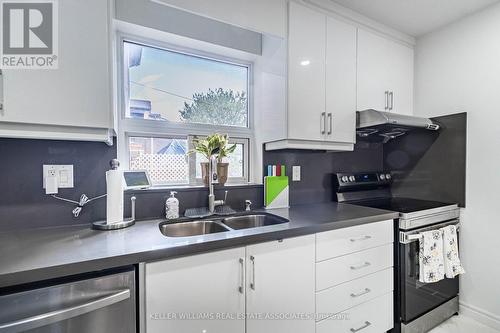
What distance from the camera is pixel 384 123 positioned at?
1749 millimetres

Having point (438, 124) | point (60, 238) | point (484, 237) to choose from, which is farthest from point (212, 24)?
point (484, 237)

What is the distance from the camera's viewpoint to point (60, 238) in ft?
3.55

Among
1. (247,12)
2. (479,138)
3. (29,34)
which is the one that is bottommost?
(479,138)

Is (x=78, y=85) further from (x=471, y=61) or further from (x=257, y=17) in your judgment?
(x=471, y=61)

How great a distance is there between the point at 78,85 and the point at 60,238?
0.71 meters

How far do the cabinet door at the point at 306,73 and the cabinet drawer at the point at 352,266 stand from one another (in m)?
0.84

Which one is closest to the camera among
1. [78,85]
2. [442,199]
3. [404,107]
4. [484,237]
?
[78,85]

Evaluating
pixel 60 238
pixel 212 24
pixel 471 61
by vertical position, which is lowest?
pixel 60 238

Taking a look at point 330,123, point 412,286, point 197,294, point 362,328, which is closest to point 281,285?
point 197,294

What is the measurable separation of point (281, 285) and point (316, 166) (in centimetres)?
117

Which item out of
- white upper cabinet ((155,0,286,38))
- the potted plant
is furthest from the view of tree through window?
white upper cabinet ((155,0,286,38))

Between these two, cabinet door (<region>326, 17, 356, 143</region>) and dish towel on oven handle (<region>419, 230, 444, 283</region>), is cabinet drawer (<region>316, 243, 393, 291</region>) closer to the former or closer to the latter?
dish towel on oven handle (<region>419, 230, 444, 283</region>)

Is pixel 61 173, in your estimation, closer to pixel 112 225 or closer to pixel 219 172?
pixel 112 225

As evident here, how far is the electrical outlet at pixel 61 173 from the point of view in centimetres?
126
